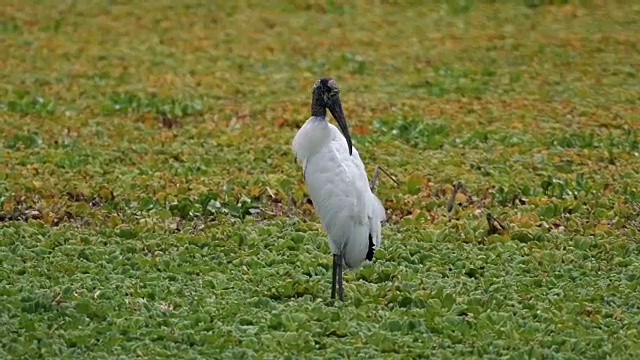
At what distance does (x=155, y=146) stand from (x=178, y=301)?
11.9 ft

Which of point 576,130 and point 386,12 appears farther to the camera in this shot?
point 386,12

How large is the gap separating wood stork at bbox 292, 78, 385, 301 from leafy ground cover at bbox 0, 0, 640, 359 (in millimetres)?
228

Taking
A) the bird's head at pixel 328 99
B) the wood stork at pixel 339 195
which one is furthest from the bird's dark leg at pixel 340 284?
the bird's head at pixel 328 99

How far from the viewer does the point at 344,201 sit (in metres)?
5.84

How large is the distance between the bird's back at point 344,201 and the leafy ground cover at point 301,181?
0.81 feet

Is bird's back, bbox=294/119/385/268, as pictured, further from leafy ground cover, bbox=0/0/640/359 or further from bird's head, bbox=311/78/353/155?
leafy ground cover, bbox=0/0/640/359

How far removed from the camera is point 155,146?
9.41 m

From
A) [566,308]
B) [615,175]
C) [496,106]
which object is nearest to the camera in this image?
[566,308]

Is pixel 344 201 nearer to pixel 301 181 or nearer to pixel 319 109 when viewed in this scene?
pixel 319 109

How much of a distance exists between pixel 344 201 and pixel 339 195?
0.04 m

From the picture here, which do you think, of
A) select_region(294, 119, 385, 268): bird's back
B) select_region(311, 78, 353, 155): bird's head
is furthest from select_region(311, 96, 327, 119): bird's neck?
select_region(294, 119, 385, 268): bird's back

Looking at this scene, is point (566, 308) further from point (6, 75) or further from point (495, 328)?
point (6, 75)

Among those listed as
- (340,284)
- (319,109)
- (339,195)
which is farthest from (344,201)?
(319,109)

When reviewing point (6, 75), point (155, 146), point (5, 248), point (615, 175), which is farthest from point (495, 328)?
point (6, 75)
